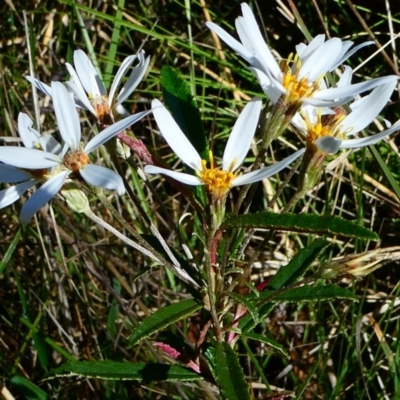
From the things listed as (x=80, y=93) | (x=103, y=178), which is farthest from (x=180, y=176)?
(x=80, y=93)

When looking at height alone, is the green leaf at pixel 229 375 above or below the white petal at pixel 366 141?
below

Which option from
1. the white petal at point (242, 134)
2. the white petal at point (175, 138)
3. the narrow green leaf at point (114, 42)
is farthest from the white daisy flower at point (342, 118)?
the narrow green leaf at point (114, 42)

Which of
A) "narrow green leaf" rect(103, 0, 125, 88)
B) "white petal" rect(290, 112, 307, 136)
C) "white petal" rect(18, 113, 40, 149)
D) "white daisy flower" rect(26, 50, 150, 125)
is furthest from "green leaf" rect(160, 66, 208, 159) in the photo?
"narrow green leaf" rect(103, 0, 125, 88)

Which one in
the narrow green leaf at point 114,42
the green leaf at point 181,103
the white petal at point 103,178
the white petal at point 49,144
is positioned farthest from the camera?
the narrow green leaf at point 114,42

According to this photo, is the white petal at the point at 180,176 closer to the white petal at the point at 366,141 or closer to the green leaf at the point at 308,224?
the green leaf at the point at 308,224

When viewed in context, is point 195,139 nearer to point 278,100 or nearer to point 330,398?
point 278,100

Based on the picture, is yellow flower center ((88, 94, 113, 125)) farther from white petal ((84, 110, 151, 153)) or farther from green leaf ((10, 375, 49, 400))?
green leaf ((10, 375, 49, 400))
